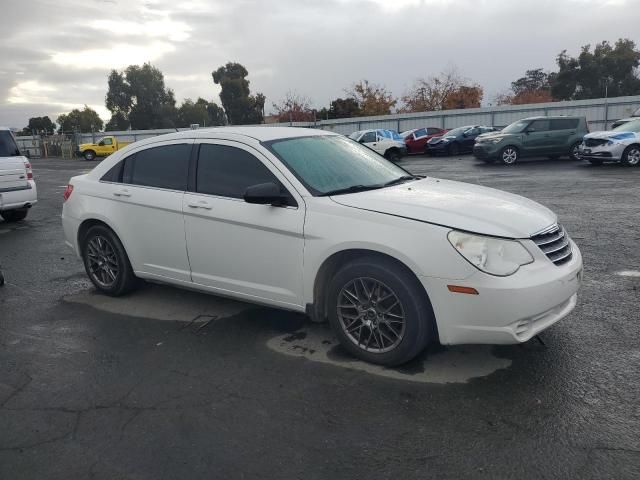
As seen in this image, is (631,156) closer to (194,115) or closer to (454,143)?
(454,143)

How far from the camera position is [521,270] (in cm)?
339

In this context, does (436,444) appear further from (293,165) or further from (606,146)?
(606,146)

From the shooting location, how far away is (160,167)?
197 inches

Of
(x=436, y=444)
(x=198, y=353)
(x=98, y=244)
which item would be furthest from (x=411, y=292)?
(x=98, y=244)

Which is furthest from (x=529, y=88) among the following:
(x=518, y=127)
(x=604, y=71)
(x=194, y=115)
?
(x=518, y=127)

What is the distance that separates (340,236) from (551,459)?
184 cm

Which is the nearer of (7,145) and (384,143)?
(7,145)

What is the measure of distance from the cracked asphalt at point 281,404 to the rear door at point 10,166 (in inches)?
226

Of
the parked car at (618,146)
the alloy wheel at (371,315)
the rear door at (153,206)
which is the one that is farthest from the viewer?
the parked car at (618,146)

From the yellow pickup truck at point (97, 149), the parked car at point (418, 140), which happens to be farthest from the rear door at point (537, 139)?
the yellow pickup truck at point (97, 149)

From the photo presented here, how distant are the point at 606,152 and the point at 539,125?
143 inches

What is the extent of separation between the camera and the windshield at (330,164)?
4.20 meters

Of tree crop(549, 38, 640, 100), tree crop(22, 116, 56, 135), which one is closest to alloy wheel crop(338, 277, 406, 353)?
tree crop(549, 38, 640, 100)

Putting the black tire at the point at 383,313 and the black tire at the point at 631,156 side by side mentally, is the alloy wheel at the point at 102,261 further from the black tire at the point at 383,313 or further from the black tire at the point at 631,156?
the black tire at the point at 631,156
